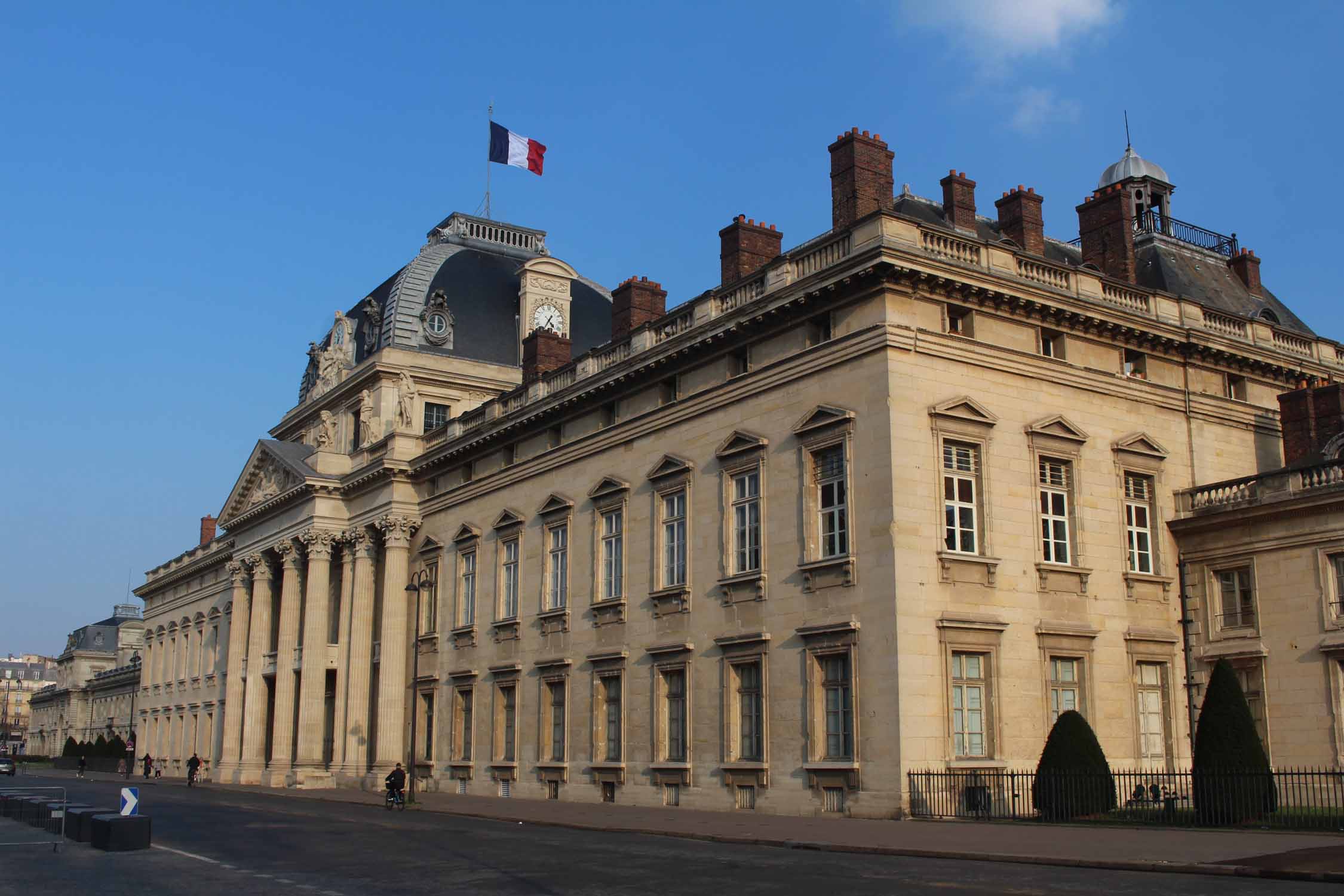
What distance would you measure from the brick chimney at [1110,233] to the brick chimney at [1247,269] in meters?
9.32

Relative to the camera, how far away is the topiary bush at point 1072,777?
25.8 m

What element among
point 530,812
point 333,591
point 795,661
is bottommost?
point 530,812

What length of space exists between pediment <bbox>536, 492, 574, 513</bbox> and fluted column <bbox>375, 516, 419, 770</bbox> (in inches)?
395

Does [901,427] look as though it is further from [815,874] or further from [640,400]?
[815,874]

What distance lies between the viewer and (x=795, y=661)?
101ft

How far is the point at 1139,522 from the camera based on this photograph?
3378cm

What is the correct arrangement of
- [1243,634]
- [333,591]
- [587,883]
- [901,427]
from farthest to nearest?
[333,591], [1243,634], [901,427], [587,883]

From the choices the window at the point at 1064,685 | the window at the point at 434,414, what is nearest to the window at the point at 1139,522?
the window at the point at 1064,685

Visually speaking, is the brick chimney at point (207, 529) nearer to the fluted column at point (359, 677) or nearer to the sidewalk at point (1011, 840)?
the fluted column at point (359, 677)

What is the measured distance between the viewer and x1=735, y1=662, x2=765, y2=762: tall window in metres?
31.9

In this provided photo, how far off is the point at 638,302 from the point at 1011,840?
81.2 ft

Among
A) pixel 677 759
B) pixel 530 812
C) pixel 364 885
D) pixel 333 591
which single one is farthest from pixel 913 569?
pixel 333 591

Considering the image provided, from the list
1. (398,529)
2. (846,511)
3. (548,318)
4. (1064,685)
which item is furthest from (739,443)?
(548,318)

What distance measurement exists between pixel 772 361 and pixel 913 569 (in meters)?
7.00
